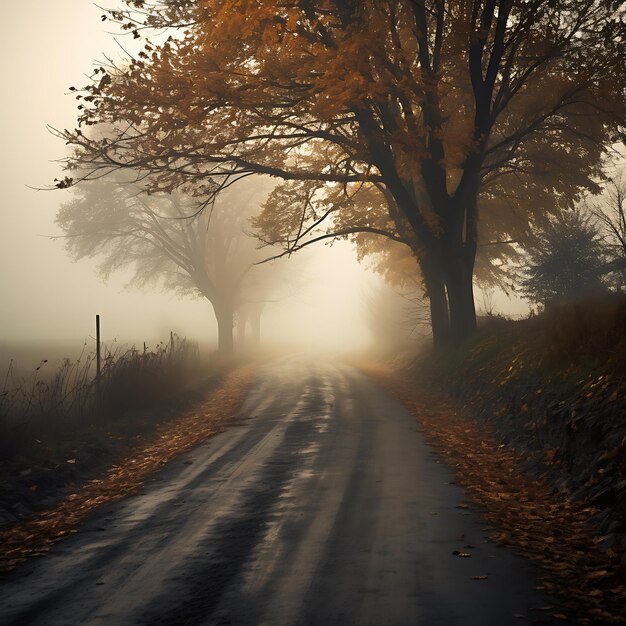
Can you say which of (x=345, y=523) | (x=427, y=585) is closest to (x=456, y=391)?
(x=345, y=523)

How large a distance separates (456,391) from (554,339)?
4.87m

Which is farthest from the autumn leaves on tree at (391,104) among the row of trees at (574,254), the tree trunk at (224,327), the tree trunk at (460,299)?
the tree trunk at (224,327)

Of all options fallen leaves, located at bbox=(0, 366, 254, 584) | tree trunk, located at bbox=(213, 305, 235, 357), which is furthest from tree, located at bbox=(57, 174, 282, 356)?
fallen leaves, located at bbox=(0, 366, 254, 584)

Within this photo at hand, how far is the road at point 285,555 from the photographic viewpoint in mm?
4574

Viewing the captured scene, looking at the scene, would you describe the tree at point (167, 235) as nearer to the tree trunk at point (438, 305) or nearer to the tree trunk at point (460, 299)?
the tree trunk at point (438, 305)

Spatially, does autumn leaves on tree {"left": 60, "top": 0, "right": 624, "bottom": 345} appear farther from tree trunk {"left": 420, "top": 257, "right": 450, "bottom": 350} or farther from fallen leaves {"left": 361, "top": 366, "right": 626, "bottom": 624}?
fallen leaves {"left": 361, "top": 366, "right": 626, "bottom": 624}

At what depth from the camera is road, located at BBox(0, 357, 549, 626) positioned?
4574 millimetres

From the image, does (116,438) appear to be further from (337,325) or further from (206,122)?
(337,325)

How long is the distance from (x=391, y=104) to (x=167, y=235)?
18.1m

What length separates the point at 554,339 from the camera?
1123 centimetres

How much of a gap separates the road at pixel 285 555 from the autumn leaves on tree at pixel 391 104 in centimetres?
810

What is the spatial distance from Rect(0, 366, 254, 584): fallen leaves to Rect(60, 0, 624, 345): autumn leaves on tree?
5573 millimetres

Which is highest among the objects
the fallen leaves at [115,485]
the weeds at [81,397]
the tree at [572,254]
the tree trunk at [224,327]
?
the tree at [572,254]

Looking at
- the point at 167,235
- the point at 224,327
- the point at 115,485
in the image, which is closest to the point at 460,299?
the point at 115,485
